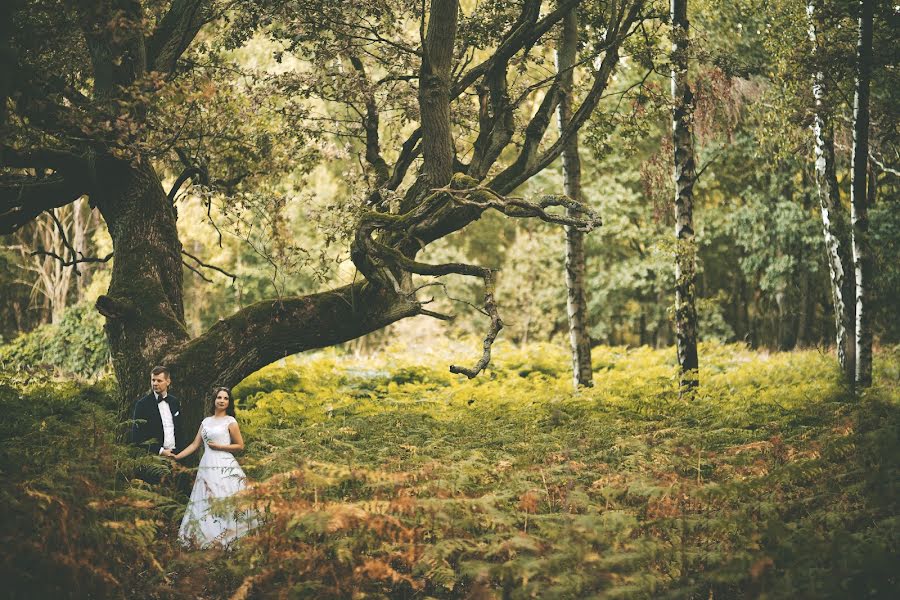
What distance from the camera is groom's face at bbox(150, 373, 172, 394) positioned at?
820 cm

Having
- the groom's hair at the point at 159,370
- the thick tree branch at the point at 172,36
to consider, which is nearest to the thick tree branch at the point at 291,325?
the groom's hair at the point at 159,370

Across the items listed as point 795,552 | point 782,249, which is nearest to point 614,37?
point 795,552

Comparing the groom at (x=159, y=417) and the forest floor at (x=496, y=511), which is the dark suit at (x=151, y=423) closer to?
the groom at (x=159, y=417)

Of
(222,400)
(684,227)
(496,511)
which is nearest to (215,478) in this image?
(222,400)

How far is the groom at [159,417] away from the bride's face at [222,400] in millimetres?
510

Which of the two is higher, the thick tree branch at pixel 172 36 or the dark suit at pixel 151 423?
the thick tree branch at pixel 172 36

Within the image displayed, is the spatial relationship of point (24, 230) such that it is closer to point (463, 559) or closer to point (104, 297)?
point (104, 297)

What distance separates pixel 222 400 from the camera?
8.20 m

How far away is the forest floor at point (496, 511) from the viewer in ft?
15.6

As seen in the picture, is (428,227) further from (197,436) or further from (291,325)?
(197,436)

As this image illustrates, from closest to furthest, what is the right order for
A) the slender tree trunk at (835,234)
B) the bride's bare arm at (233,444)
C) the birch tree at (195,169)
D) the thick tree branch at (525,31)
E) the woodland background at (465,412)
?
the woodland background at (465,412) < the bride's bare arm at (233,444) < the birch tree at (195,169) < the thick tree branch at (525,31) < the slender tree trunk at (835,234)

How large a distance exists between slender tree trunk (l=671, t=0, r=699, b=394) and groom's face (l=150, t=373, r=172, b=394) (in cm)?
828

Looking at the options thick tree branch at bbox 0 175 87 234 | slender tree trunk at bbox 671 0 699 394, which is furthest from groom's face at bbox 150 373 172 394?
slender tree trunk at bbox 671 0 699 394

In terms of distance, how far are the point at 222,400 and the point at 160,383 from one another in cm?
71
